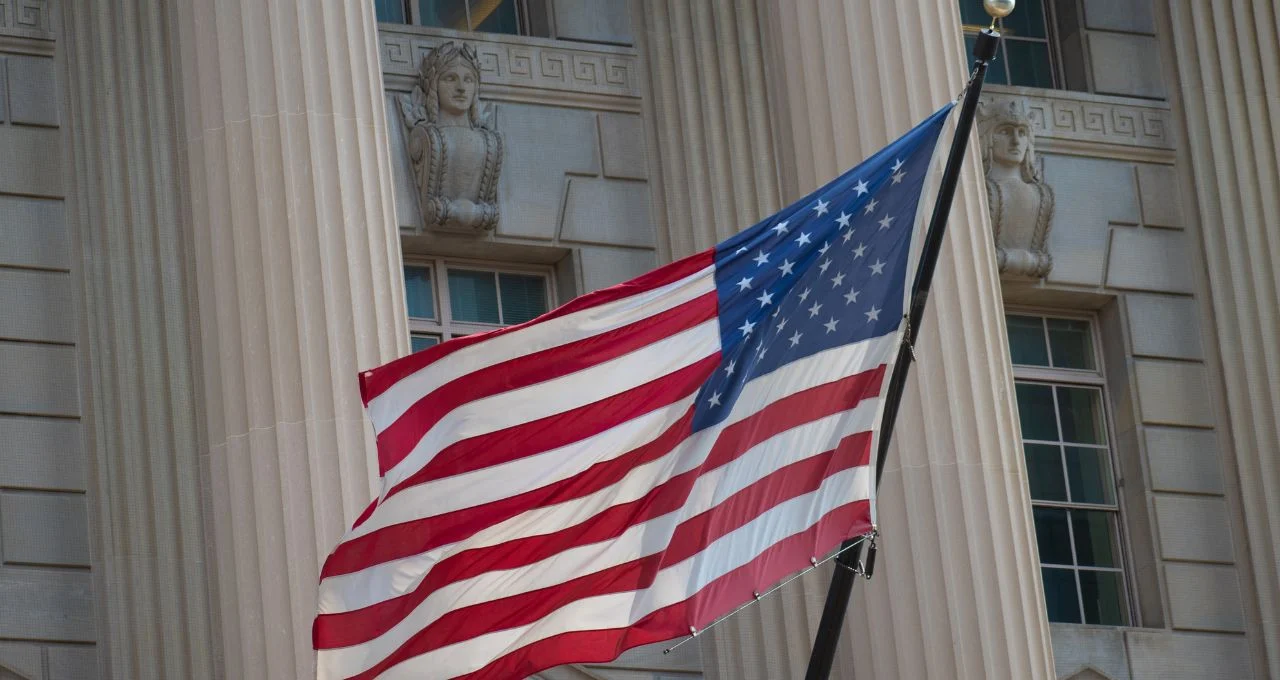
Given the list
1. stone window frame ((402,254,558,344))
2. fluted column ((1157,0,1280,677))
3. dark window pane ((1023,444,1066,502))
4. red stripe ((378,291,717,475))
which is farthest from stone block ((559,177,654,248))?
red stripe ((378,291,717,475))

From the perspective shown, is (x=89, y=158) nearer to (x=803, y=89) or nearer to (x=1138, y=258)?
(x=803, y=89)

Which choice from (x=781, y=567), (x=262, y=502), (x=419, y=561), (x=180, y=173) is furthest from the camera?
(x=180, y=173)

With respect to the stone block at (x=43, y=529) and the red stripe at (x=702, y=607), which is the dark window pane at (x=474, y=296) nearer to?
the stone block at (x=43, y=529)

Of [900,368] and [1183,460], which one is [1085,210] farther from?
[900,368]

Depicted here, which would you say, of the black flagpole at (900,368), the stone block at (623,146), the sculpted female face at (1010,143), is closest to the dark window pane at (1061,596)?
the sculpted female face at (1010,143)

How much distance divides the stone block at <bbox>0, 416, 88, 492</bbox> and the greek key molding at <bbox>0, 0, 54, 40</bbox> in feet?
10.9

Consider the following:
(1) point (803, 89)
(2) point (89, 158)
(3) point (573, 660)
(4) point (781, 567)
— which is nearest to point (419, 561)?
(3) point (573, 660)

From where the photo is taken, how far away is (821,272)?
1470cm

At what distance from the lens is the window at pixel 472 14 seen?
23438 mm

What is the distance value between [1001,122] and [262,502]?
10.4m

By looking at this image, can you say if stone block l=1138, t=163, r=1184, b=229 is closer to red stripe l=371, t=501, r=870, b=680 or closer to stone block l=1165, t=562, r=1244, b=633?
stone block l=1165, t=562, r=1244, b=633

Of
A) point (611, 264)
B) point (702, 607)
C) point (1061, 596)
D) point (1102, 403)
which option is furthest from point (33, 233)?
point (1102, 403)

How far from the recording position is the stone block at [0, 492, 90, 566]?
20.1 meters

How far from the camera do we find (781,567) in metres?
13.8
